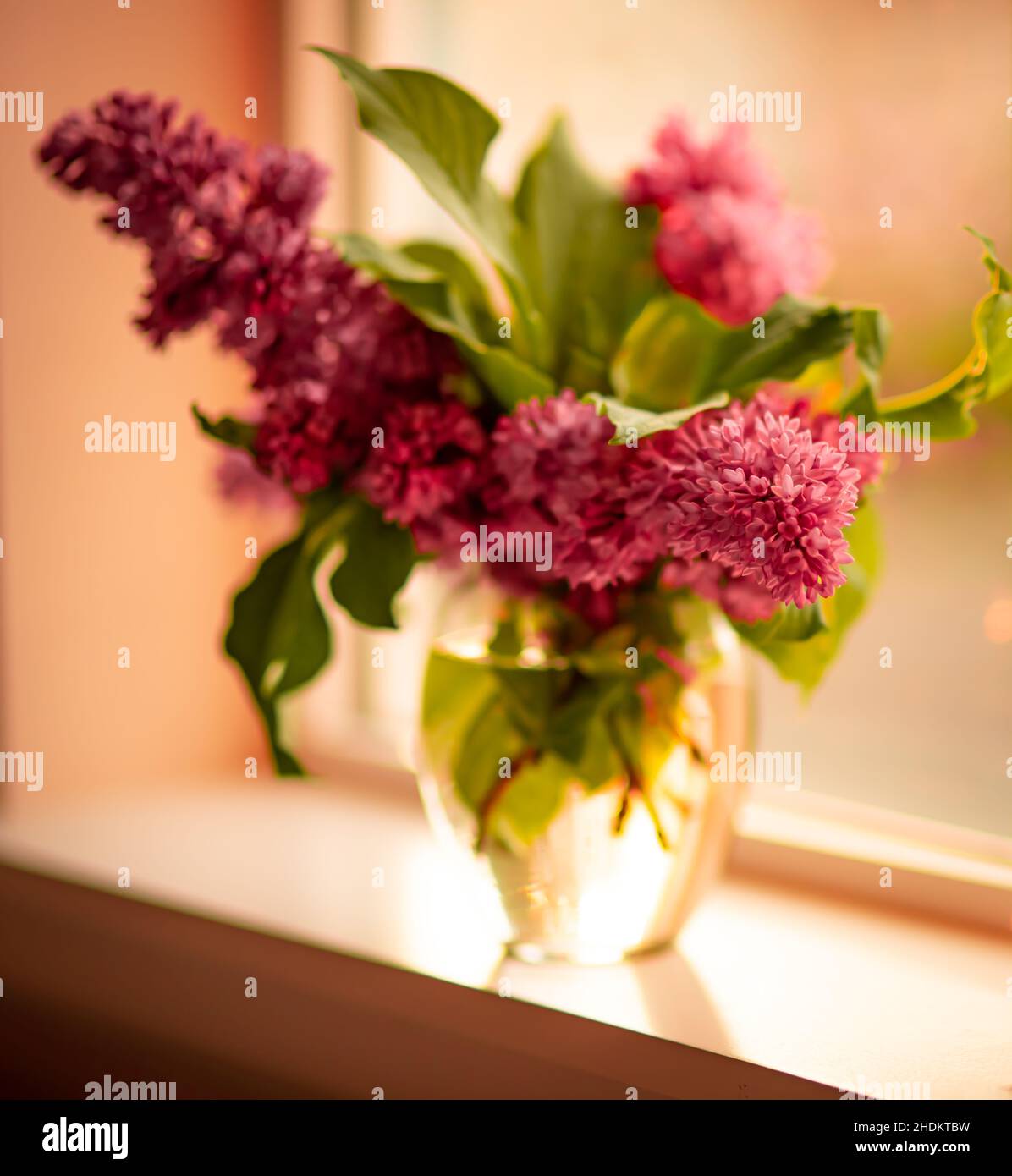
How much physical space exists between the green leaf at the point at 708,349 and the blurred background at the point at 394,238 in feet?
0.92

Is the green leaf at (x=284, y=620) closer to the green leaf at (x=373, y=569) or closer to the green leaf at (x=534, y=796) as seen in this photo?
the green leaf at (x=373, y=569)

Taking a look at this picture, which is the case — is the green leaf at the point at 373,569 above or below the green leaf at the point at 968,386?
below

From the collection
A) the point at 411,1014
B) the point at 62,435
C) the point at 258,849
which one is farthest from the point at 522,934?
the point at 62,435

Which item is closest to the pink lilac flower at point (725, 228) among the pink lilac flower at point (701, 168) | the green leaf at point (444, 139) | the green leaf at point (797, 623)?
the pink lilac flower at point (701, 168)

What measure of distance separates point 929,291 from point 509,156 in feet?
1.34

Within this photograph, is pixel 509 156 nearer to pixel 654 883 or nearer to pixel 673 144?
pixel 673 144

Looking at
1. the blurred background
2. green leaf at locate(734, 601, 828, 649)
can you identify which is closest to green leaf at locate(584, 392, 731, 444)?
green leaf at locate(734, 601, 828, 649)

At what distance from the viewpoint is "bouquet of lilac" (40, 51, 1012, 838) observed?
59 centimetres

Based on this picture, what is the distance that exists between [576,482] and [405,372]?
14 centimetres

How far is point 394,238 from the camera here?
1.17m

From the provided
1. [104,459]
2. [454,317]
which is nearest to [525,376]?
[454,317]

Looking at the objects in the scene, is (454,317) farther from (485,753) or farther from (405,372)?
(485,753)

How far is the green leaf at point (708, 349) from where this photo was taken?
0.62 meters

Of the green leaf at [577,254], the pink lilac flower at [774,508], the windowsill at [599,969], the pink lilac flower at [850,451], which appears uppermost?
the green leaf at [577,254]
